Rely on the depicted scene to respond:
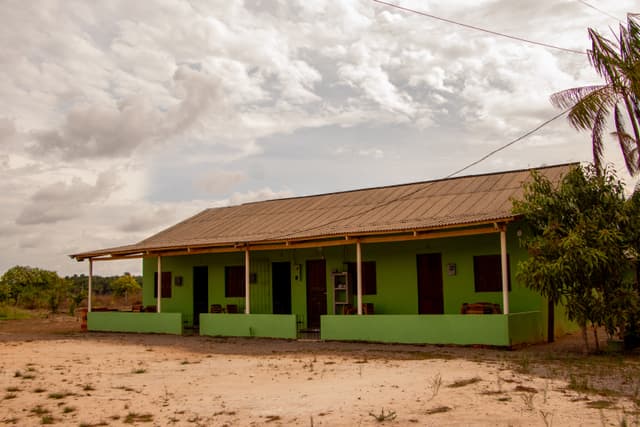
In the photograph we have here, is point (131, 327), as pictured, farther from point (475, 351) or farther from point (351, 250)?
point (475, 351)

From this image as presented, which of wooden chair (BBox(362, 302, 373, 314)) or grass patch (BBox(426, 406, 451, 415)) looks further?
wooden chair (BBox(362, 302, 373, 314))

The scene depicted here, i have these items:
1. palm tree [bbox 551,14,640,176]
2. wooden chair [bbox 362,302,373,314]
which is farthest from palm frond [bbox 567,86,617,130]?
wooden chair [bbox 362,302,373,314]

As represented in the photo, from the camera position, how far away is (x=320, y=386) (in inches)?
365

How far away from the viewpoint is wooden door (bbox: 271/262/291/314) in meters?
19.2

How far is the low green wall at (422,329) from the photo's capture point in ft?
44.0

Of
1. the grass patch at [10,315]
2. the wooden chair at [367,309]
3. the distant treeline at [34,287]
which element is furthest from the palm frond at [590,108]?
A: the distant treeline at [34,287]

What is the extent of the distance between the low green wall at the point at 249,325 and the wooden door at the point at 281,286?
6.99 feet

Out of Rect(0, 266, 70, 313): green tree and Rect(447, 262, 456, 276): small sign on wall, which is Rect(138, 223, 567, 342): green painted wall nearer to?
Rect(447, 262, 456, 276): small sign on wall

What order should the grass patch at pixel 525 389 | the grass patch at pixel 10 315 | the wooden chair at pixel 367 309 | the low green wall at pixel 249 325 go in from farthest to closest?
1. the grass patch at pixel 10 315
2. the wooden chair at pixel 367 309
3. the low green wall at pixel 249 325
4. the grass patch at pixel 525 389

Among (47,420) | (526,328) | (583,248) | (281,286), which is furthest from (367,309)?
(47,420)

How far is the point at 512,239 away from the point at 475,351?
3.40 meters

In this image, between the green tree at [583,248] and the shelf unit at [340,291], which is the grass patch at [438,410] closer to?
the green tree at [583,248]

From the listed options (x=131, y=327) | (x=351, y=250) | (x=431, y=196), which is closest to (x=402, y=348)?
(x=351, y=250)

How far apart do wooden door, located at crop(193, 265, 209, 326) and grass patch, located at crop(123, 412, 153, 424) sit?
1347 cm
